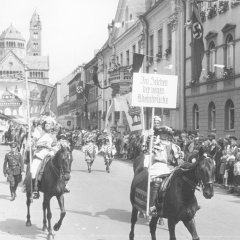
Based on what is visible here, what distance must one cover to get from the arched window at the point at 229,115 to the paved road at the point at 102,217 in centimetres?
880

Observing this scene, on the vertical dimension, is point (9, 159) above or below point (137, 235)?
above

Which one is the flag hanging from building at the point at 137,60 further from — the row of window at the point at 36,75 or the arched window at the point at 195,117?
the row of window at the point at 36,75

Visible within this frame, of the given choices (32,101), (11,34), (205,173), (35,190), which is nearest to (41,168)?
(35,190)

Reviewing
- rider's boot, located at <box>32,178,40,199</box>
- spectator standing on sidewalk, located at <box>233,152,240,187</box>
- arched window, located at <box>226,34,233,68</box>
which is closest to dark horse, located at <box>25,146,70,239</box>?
rider's boot, located at <box>32,178,40,199</box>

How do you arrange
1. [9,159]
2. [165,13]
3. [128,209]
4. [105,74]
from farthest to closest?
1. [105,74]
2. [165,13]
3. [9,159]
4. [128,209]

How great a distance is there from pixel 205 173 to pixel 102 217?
4.28m

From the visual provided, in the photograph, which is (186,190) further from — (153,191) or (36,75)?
(36,75)

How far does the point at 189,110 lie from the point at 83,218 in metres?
19.5

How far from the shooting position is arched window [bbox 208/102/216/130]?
2716 cm

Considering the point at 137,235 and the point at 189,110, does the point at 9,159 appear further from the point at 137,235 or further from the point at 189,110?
the point at 189,110

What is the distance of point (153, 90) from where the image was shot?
9516 mm

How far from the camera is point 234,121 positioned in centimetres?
2453

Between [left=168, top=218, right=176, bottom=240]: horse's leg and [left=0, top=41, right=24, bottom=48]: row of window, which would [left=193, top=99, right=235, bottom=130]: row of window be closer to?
[left=168, top=218, right=176, bottom=240]: horse's leg

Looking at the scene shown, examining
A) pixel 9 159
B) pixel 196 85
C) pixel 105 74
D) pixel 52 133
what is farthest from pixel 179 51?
pixel 105 74
